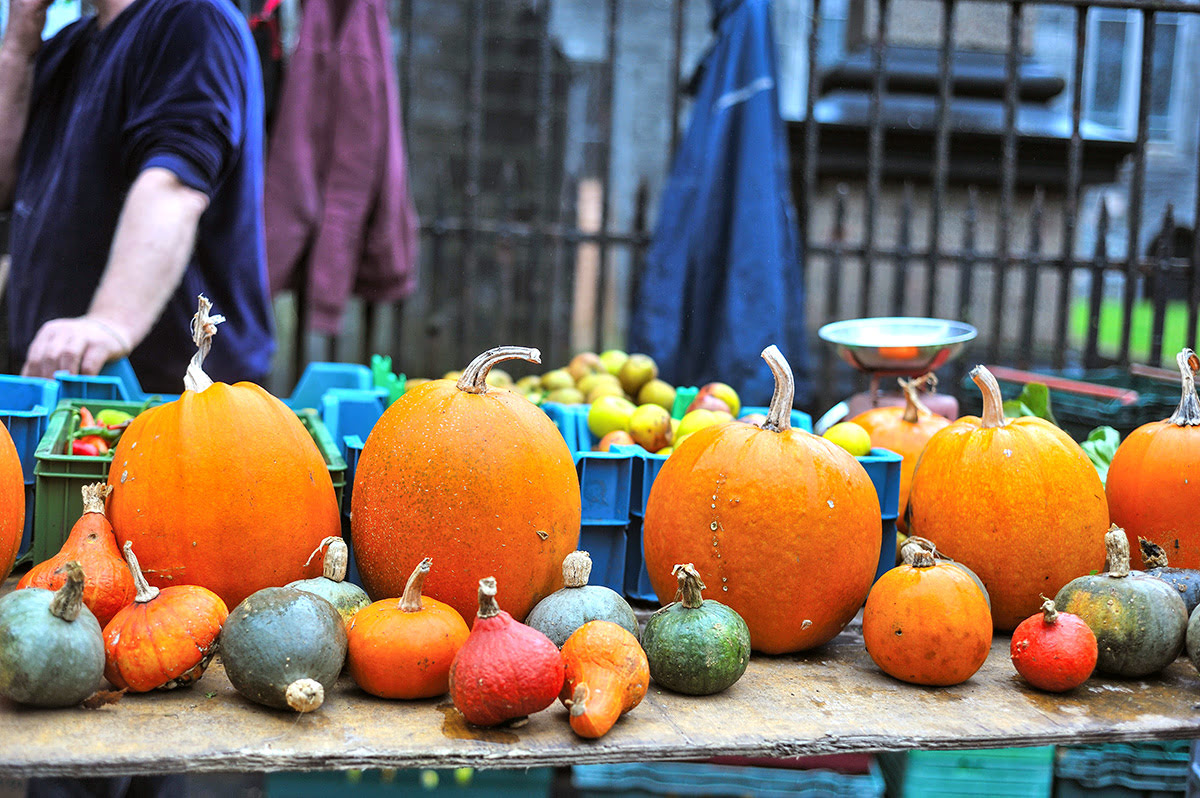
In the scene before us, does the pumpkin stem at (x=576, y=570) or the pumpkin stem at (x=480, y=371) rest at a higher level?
the pumpkin stem at (x=480, y=371)

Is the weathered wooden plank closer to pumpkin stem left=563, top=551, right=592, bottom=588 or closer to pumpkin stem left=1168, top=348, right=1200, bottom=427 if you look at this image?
pumpkin stem left=563, top=551, right=592, bottom=588

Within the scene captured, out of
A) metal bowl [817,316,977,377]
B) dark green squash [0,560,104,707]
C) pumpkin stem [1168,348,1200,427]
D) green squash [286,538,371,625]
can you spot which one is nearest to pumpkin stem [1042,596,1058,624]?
pumpkin stem [1168,348,1200,427]

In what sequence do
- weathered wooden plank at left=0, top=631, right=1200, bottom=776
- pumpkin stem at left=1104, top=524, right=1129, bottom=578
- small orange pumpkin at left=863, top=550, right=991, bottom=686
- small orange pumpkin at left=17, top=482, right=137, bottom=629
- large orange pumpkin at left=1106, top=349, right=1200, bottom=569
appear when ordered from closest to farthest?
1. weathered wooden plank at left=0, top=631, right=1200, bottom=776
2. small orange pumpkin at left=17, top=482, right=137, bottom=629
3. small orange pumpkin at left=863, top=550, right=991, bottom=686
4. pumpkin stem at left=1104, top=524, right=1129, bottom=578
5. large orange pumpkin at left=1106, top=349, right=1200, bottom=569

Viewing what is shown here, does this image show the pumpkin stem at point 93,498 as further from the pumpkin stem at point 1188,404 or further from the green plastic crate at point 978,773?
the green plastic crate at point 978,773

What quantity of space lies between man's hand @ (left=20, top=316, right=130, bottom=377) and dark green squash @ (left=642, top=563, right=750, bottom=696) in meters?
1.89

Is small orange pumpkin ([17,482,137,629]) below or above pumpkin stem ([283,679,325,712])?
above

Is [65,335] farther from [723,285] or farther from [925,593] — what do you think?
[723,285]

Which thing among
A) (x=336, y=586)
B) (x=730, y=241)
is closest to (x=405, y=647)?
(x=336, y=586)

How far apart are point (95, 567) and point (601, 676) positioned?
850 millimetres

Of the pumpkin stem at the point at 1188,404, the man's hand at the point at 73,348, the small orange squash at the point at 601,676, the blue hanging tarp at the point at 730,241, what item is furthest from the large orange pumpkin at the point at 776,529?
the blue hanging tarp at the point at 730,241

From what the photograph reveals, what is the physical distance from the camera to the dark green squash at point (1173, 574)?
6.20ft

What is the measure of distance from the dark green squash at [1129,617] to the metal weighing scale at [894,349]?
99 cm

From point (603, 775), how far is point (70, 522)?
2.09 m

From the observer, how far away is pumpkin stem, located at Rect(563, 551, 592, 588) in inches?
66.7
